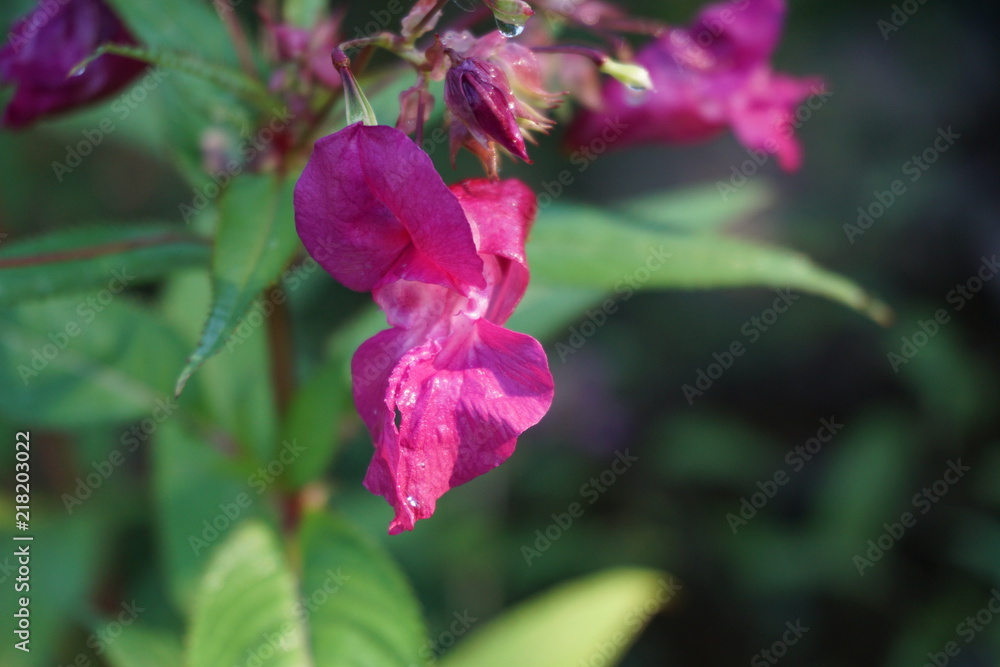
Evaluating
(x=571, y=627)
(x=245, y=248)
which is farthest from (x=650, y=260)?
(x=571, y=627)

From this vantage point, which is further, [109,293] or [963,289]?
[963,289]

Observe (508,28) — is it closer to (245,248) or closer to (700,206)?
(245,248)

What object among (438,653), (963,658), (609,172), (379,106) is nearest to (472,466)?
(379,106)

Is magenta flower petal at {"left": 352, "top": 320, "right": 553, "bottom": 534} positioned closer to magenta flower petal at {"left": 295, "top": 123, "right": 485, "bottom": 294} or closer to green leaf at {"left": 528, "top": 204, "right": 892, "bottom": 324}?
magenta flower petal at {"left": 295, "top": 123, "right": 485, "bottom": 294}

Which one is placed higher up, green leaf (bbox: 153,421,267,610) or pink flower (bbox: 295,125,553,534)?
pink flower (bbox: 295,125,553,534)

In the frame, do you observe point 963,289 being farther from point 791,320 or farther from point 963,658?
point 963,658

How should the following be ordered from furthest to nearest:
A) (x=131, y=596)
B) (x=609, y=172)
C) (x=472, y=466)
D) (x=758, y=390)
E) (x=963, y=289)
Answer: (x=609, y=172), (x=758, y=390), (x=963, y=289), (x=131, y=596), (x=472, y=466)

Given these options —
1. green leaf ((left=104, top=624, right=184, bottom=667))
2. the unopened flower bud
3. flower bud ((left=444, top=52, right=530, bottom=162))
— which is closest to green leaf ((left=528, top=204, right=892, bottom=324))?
the unopened flower bud
